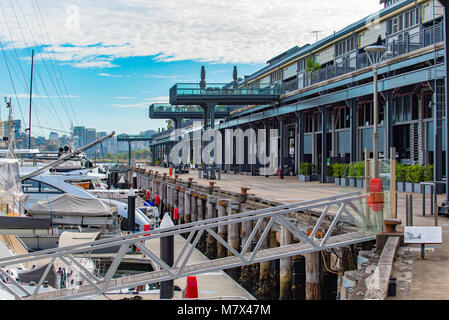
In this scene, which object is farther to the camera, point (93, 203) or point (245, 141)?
point (245, 141)

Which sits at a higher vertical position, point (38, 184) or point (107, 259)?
point (38, 184)

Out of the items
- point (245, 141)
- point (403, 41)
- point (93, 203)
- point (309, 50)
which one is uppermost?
point (309, 50)

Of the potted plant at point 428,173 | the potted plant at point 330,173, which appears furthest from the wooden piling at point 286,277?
the potted plant at point 330,173

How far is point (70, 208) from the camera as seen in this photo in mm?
25562

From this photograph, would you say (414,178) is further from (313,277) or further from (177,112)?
(177,112)

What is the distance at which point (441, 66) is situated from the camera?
23.5 metres

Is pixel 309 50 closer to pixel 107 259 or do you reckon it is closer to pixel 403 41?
pixel 403 41

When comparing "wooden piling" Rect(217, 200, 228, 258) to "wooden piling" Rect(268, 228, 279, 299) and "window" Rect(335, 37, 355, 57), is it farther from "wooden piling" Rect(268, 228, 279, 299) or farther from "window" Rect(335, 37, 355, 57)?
"window" Rect(335, 37, 355, 57)

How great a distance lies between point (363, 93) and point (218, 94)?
17322mm

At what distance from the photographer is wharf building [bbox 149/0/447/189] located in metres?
26.1

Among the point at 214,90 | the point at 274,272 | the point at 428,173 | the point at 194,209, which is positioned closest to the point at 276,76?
the point at 214,90
